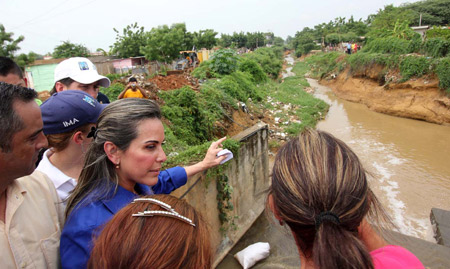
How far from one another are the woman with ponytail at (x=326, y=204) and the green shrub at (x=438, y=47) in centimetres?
1643

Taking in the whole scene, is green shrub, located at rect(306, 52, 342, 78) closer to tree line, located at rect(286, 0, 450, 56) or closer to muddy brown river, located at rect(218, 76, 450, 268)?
tree line, located at rect(286, 0, 450, 56)

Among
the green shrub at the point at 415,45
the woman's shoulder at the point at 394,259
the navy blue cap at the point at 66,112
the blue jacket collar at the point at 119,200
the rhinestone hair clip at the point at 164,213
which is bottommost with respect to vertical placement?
the woman's shoulder at the point at 394,259

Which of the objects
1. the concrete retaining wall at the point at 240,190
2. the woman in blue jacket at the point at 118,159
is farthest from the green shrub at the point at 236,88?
the woman in blue jacket at the point at 118,159

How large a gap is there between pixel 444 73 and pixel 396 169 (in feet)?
22.2

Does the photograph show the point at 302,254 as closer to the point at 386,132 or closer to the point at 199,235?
A: the point at 199,235

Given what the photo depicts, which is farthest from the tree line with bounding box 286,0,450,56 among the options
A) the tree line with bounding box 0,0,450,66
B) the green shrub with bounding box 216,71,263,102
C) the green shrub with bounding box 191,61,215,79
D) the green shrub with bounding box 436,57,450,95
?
the green shrub with bounding box 191,61,215,79

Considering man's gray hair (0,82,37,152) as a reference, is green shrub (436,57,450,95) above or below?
below

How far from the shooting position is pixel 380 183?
7.99 metres

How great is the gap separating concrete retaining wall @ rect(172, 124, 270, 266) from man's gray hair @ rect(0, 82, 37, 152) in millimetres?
2406

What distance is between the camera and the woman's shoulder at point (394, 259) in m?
0.94

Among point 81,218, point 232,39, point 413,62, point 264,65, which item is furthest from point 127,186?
point 232,39

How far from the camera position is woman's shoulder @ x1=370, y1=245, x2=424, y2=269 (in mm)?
941

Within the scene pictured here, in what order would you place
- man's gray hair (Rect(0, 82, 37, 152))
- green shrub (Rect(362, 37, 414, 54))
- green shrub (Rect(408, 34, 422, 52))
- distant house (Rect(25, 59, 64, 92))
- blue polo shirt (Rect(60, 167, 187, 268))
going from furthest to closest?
distant house (Rect(25, 59, 64, 92)) → green shrub (Rect(362, 37, 414, 54)) → green shrub (Rect(408, 34, 422, 52)) → blue polo shirt (Rect(60, 167, 187, 268)) → man's gray hair (Rect(0, 82, 37, 152))

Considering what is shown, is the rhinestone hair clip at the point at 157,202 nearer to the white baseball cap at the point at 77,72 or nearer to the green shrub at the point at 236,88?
the white baseball cap at the point at 77,72
